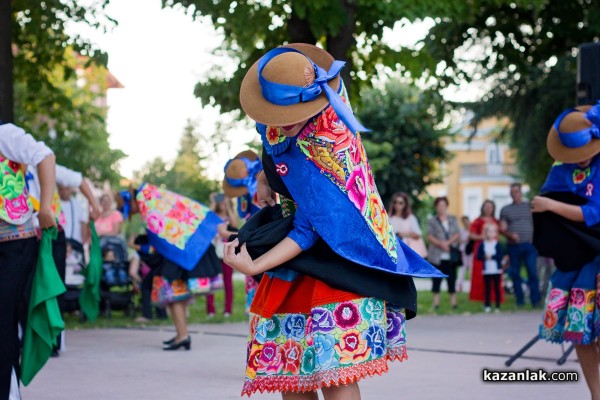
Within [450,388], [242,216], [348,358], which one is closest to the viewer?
[348,358]

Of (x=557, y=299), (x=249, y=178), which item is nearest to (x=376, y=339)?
(x=557, y=299)

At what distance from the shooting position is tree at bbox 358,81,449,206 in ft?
127

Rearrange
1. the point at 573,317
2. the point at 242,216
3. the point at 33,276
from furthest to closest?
the point at 242,216 → the point at 573,317 → the point at 33,276

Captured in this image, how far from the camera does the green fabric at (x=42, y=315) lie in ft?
22.6

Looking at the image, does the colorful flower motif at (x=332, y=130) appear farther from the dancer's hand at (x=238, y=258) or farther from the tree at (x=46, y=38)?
the tree at (x=46, y=38)

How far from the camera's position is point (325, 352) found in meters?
4.37

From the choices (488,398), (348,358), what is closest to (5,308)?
(348,358)

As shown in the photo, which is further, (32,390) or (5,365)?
(32,390)

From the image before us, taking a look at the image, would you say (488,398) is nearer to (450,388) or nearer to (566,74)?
(450,388)

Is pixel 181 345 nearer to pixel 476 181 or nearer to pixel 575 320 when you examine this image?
pixel 575 320

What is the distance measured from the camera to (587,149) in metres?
6.99

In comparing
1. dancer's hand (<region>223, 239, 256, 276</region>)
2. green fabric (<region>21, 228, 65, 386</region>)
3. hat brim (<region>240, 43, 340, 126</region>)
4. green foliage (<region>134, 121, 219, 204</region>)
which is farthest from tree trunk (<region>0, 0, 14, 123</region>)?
green foliage (<region>134, 121, 219, 204</region>)

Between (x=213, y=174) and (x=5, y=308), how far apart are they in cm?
4103
